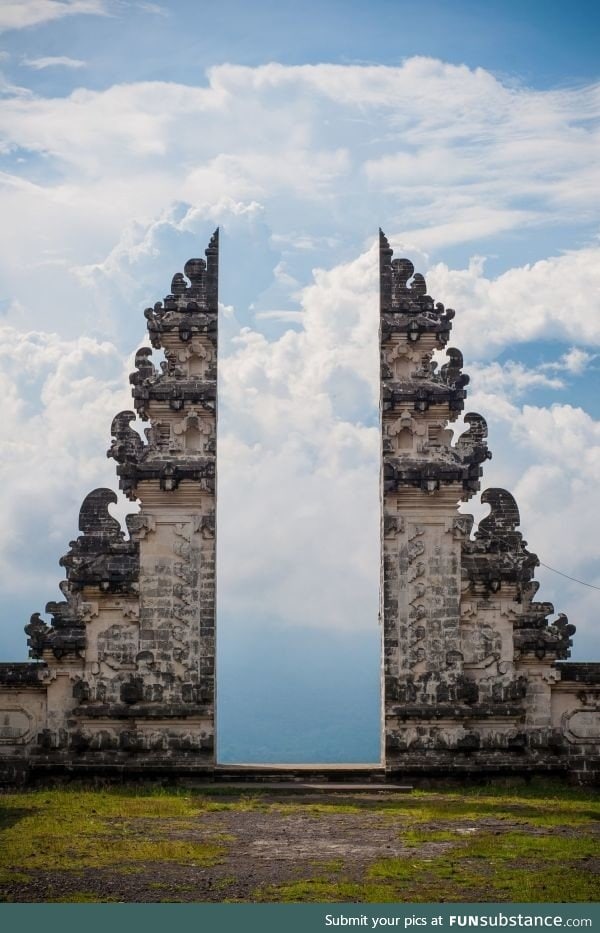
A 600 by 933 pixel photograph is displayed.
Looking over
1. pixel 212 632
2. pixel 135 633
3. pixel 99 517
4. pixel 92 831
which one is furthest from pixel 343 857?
pixel 99 517

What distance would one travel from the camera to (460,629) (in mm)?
26344

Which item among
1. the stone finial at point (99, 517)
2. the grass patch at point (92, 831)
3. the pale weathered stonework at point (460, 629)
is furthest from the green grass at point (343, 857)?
the stone finial at point (99, 517)

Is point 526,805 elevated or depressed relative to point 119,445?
depressed

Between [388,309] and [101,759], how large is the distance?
11.0m

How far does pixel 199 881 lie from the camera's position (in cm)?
1588

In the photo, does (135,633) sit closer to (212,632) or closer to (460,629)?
(212,632)

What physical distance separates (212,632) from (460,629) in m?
4.99

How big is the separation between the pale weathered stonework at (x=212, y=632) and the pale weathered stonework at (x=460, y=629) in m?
0.03

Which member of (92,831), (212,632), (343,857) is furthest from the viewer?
(212,632)

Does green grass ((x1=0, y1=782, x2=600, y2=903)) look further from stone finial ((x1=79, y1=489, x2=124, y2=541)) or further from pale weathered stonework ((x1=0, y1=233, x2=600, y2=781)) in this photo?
stone finial ((x1=79, y1=489, x2=124, y2=541))

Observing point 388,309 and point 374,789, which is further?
point 388,309

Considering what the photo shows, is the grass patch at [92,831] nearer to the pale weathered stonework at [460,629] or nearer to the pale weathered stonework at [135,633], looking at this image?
the pale weathered stonework at [135,633]

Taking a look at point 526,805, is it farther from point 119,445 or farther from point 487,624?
point 119,445

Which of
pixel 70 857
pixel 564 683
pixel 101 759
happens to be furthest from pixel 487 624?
pixel 70 857
